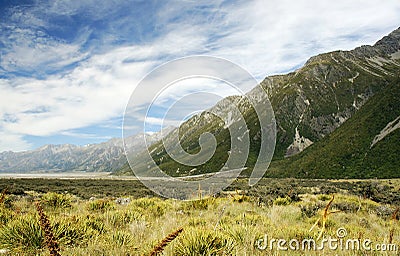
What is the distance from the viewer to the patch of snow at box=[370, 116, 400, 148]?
357 feet

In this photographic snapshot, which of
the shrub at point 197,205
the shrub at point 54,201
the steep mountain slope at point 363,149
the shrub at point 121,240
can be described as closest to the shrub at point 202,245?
the shrub at point 121,240

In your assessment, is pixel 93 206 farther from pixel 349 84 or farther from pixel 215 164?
pixel 349 84

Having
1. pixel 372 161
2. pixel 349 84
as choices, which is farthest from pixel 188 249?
Result: pixel 349 84

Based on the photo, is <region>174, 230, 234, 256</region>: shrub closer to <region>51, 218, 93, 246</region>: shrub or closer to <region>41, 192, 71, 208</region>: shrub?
<region>51, 218, 93, 246</region>: shrub

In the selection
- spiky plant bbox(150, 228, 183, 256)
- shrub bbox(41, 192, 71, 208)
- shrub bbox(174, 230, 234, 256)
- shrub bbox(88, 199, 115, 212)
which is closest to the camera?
spiky plant bbox(150, 228, 183, 256)

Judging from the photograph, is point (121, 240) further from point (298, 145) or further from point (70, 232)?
point (298, 145)

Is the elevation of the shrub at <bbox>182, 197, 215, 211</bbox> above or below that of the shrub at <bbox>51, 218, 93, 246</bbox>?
below

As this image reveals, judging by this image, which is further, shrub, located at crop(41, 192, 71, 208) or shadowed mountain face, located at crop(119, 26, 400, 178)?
shadowed mountain face, located at crop(119, 26, 400, 178)

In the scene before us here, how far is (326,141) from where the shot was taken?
13800 centimetres

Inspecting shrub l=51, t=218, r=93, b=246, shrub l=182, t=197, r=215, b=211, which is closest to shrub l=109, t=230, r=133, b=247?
shrub l=51, t=218, r=93, b=246

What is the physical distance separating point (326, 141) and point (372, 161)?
35003mm

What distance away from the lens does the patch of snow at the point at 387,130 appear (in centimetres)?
10869

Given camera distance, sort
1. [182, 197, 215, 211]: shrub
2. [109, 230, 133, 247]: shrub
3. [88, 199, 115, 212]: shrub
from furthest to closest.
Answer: [182, 197, 215, 211]: shrub → [88, 199, 115, 212]: shrub → [109, 230, 133, 247]: shrub

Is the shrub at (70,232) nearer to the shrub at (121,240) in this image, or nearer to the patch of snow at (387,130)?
the shrub at (121,240)
